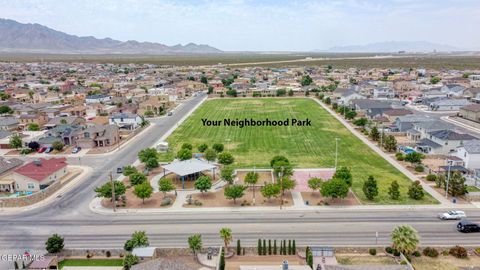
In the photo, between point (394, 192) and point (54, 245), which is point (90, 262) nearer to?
point (54, 245)

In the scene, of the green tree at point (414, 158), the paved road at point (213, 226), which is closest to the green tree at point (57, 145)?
the paved road at point (213, 226)

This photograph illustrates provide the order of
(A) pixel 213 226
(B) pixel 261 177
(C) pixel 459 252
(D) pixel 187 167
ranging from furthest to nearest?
(B) pixel 261 177 < (D) pixel 187 167 < (A) pixel 213 226 < (C) pixel 459 252

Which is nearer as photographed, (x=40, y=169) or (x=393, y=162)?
(x=40, y=169)

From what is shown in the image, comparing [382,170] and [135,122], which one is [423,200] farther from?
[135,122]

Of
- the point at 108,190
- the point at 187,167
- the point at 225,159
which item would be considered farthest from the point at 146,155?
the point at 108,190

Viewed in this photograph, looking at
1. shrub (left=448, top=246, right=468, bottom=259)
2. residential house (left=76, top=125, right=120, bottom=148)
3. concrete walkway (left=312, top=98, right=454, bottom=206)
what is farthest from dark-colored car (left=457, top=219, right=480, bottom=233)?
residential house (left=76, top=125, right=120, bottom=148)

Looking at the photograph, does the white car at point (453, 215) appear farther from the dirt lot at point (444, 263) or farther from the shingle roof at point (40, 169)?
the shingle roof at point (40, 169)

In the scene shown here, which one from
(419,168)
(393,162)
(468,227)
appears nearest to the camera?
(468,227)
